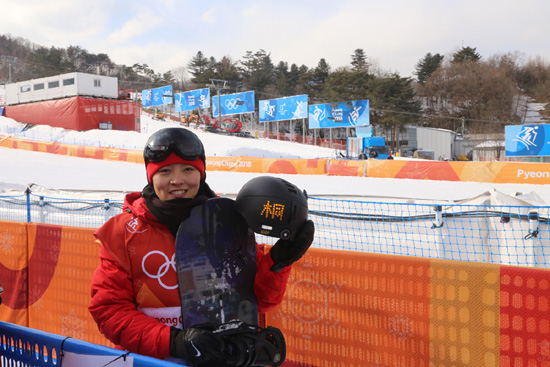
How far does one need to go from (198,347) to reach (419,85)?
3392 inches

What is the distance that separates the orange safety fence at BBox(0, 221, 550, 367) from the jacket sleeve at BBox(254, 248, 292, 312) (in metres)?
1.29

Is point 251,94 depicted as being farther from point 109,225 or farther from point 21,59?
point 21,59

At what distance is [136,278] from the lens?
207 cm

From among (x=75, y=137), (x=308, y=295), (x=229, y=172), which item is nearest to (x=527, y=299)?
(x=308, y=295)

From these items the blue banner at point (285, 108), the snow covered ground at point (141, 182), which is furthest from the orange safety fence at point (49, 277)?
the blue banner at point (285, 108)

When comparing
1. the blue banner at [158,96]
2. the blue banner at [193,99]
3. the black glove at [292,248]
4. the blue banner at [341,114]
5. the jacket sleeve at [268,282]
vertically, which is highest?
the blue banner at [158,96]

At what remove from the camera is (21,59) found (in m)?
130

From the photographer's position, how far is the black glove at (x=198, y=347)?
1.84m

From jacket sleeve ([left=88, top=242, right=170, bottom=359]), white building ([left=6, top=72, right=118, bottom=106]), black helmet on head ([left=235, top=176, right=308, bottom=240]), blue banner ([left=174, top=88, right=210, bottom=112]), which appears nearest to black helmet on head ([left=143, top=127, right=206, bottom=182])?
black helmet on head ([left=235, top=176, right=308, bottom=240])

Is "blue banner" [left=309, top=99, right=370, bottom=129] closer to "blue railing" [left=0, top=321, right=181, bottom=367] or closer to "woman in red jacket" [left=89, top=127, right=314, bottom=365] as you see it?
"woman in red jacket" [left=89, top=127, right=314, bottom=365]

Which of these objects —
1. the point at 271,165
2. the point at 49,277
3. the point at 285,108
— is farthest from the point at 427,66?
the point at 49,277

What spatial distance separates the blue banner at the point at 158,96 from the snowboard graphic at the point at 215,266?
Answer: 57826 millimetres

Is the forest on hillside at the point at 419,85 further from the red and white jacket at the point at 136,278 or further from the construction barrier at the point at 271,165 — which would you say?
the red and white jacket at the point at 136,278

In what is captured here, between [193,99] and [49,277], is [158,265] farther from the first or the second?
[193,99]
